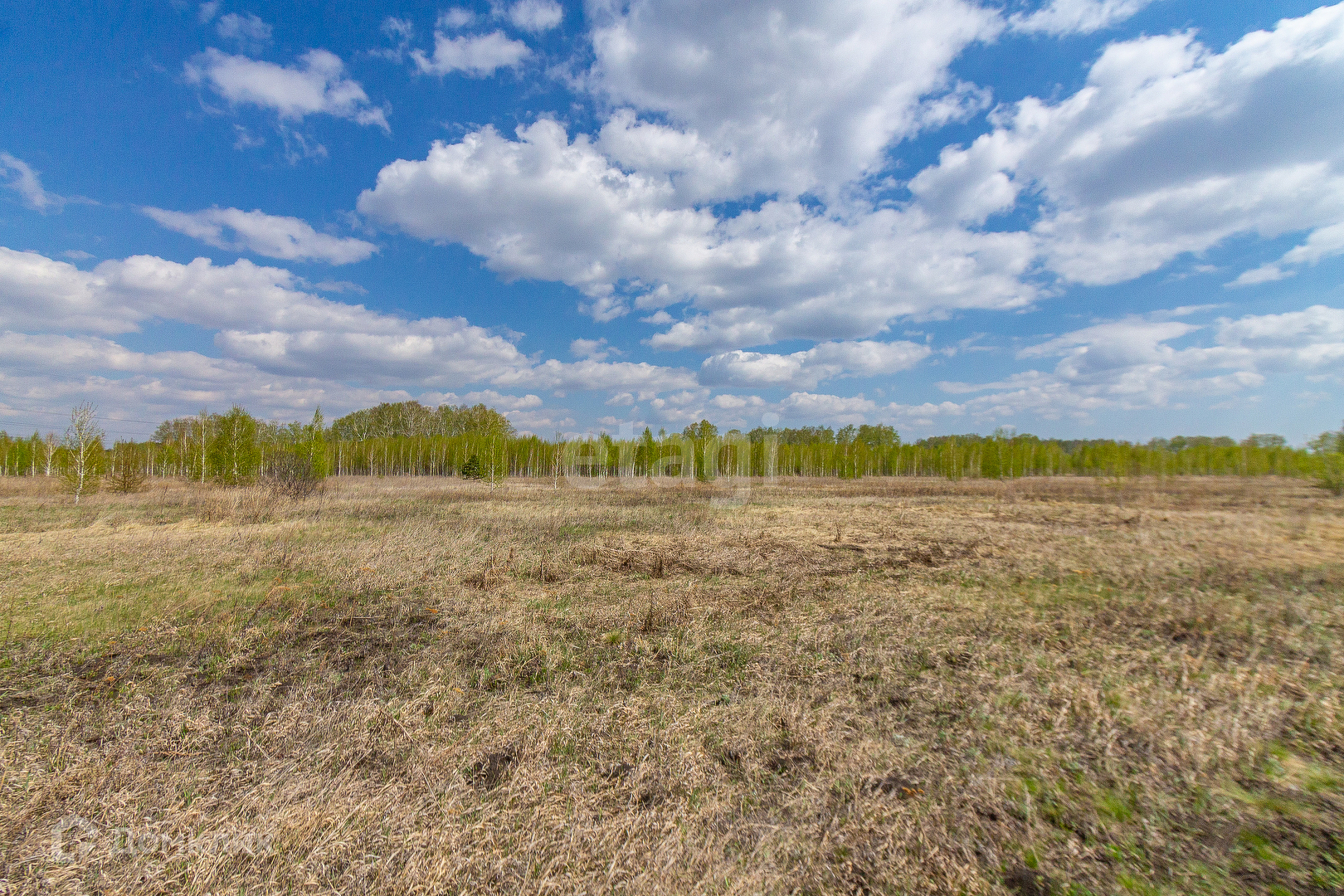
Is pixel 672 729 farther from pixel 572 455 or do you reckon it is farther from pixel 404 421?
pixel 404 421

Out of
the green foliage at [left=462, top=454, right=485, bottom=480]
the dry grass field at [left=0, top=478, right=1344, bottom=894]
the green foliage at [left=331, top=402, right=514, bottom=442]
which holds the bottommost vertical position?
the dry grass field at [left=0, top=478, right=1344, bottom=894]

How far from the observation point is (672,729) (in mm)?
4250

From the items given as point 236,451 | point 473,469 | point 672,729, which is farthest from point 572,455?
point 672,729

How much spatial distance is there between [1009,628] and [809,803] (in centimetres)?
497

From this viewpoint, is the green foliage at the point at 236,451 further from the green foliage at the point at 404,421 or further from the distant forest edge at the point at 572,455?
the green foliage at the point at 404,421

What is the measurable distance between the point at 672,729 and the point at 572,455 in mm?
55944

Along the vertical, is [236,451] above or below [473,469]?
above

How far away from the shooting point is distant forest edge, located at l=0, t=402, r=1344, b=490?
29766 mm

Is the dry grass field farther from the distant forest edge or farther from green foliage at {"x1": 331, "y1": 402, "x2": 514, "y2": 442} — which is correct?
green foliage at {"x1": 331, "y1": 402, "x2": 514, "y2": 442}

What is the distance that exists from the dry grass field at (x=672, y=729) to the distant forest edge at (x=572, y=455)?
23240 millimetres

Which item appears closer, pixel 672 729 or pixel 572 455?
pixel 672 729

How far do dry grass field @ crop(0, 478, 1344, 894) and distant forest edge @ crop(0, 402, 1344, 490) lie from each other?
23.2 m

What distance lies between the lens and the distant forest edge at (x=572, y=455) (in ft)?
97.7

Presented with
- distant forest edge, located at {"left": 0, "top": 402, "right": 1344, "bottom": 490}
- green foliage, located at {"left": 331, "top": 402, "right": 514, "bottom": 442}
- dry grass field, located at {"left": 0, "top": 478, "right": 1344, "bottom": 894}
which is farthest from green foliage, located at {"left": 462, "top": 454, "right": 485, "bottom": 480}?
dry grass field, located at {"left": 0, "top": 478, "right": 1344, "bottom": 894}
